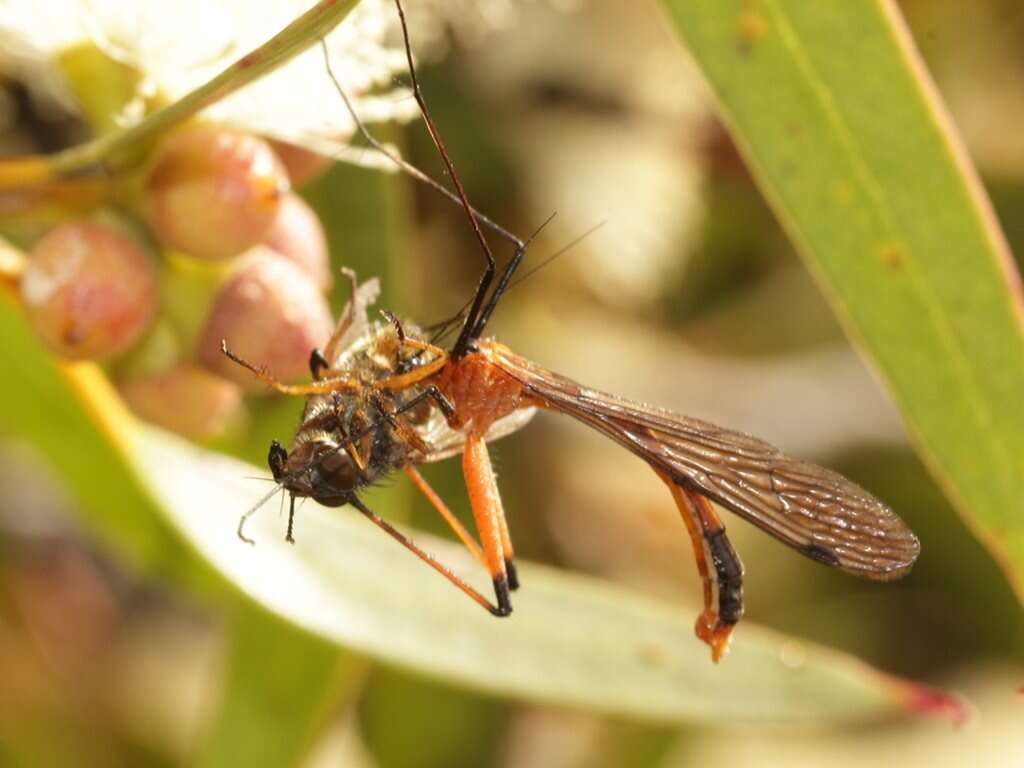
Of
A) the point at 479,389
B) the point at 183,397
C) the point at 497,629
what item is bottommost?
the point at 497,629

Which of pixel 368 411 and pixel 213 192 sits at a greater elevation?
pixel 213 192

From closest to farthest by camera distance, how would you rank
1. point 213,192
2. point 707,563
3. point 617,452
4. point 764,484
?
point 213,192 → point 764,484 → point 707,563 → point 617,452

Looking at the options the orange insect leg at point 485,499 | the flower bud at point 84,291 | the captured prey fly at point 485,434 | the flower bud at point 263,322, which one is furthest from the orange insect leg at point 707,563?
the flower bud at point 84,291

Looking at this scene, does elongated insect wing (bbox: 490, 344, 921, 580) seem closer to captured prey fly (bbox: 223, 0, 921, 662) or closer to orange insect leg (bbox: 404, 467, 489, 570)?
captured prey fly (bbox: 223, 0, 921, 662)

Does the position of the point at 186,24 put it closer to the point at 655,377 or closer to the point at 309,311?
the point at 309,311

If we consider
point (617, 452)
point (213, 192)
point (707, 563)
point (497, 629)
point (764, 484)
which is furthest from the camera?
point (617, 452)

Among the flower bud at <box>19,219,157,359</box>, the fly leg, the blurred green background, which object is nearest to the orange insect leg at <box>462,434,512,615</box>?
the fly leg

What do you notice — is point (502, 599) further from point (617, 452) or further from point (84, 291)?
point (617, 452)

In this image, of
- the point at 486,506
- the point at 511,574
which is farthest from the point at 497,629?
the point at 486,506

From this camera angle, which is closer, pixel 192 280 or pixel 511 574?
pixel 192 280
